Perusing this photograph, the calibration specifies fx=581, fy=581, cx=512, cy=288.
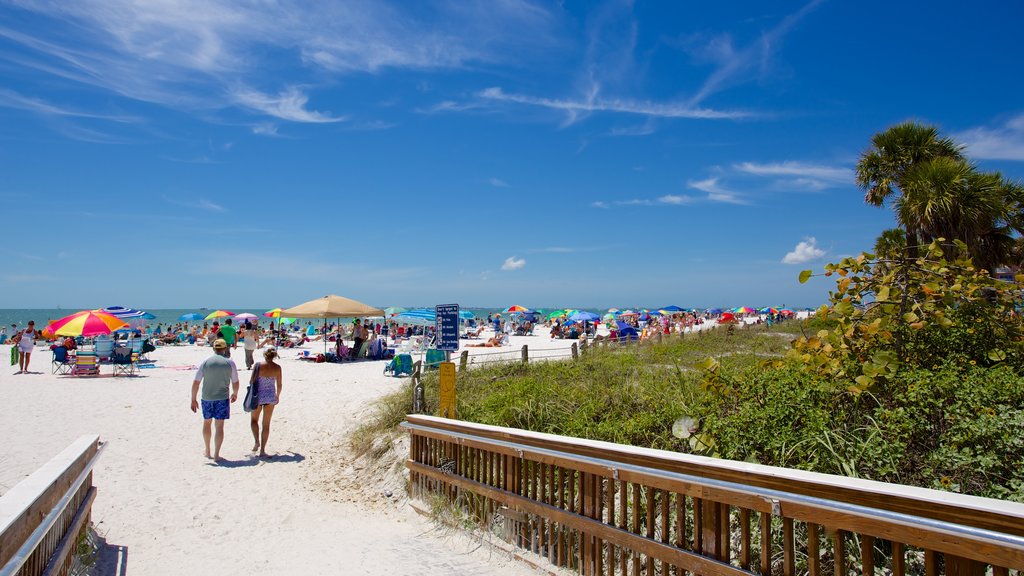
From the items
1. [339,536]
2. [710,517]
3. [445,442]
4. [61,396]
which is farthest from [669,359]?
[61,396]

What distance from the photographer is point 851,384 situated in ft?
13.1

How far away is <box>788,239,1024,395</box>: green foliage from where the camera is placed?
401cm

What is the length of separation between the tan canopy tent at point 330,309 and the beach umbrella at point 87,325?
15.3ft

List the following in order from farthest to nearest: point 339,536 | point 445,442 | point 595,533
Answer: point 445,442 < point 339,536 < point 595,533

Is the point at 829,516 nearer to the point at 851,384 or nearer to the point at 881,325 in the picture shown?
the point at 851,384

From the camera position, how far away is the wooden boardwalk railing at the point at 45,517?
2.42m

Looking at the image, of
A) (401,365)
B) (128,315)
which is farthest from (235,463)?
(128,315)

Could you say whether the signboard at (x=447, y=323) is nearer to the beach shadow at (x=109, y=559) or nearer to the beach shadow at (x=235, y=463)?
the beach shadow at (x=235, y=463)

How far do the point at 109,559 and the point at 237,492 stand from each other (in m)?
2.17

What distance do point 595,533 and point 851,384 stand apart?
2.04 meters

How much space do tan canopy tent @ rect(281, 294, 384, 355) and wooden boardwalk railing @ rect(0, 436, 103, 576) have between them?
595 inches

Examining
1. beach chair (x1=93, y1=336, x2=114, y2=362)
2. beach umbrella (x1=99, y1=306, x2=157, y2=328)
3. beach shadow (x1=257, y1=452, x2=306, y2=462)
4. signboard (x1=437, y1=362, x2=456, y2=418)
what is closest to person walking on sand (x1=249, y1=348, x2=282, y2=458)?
beach shadow (x1=257, y1=452, x2=306, y2=462)

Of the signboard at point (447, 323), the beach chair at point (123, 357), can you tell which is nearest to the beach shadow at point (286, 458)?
the signboard at point (447, 323)

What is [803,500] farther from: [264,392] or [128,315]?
[128,315]
